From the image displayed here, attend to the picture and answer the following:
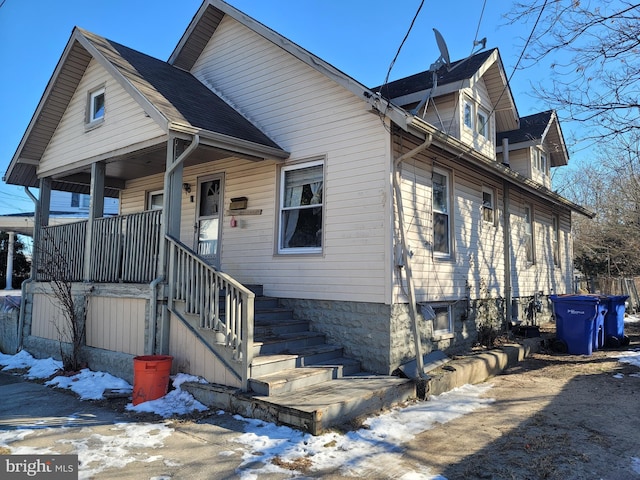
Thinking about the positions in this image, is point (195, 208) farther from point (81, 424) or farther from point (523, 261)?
point (523, 261)

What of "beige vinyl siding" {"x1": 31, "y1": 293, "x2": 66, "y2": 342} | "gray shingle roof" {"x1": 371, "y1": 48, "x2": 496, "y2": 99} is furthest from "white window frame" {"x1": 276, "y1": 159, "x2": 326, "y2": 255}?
"beige vinyl siding" {"x1": 31, "y1": 293, "x2": 66, "y2": 342}

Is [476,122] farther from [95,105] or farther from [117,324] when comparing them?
[117,324]

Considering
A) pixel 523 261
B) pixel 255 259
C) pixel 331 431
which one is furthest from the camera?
pixel 523 261

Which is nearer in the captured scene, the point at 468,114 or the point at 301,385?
the point at 301,385

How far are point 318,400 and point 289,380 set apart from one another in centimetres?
56

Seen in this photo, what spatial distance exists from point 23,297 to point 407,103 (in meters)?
9.36

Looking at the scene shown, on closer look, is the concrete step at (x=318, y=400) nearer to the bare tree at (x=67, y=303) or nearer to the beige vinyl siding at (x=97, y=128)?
the bare tree at (x=67, y=303)

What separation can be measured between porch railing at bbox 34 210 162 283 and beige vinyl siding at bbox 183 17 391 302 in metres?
1.82

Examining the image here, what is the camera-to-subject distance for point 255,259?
8.12 m

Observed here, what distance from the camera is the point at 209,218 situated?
9.17m

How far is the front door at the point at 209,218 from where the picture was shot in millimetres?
8930

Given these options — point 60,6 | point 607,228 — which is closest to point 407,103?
point 60,6

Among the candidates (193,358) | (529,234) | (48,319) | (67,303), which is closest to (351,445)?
(193,358)

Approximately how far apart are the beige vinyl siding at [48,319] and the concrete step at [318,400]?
4.10 m
